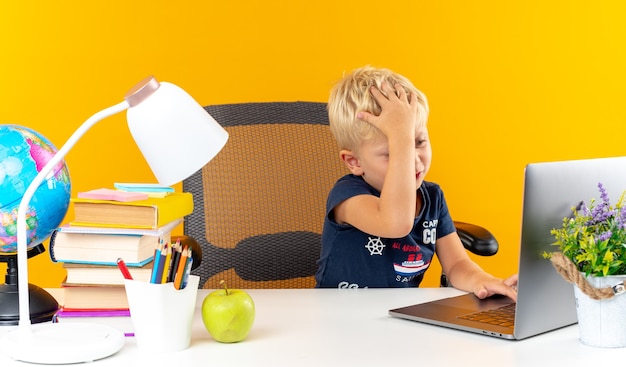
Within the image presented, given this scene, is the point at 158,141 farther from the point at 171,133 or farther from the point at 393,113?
the point at 393,113

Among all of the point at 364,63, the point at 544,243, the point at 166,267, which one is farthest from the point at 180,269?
the point at 364,63

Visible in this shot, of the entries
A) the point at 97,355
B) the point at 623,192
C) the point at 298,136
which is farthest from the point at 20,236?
the point at 298,136

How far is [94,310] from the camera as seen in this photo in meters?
1.34

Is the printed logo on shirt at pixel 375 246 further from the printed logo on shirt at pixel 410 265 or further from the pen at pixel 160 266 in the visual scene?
the pen at pixel 160 266

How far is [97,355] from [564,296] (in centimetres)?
66

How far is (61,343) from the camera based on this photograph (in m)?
1.12

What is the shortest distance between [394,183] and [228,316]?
1.96ft

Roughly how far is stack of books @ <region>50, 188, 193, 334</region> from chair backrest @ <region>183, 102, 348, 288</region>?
60cm

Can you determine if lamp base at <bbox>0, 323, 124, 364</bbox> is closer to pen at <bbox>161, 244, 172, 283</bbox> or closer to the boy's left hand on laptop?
pen at <bbox>161, 244, 172, 283</bbox>

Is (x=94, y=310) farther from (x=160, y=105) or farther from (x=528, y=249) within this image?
(x=528, y=249)

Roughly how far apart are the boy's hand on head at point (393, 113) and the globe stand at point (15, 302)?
2.31 ft

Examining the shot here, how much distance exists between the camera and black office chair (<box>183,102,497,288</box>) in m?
1.96

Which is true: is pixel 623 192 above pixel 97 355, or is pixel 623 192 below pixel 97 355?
above

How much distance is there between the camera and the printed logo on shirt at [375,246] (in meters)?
1.82
